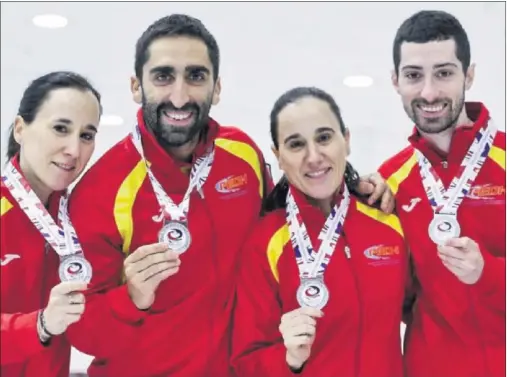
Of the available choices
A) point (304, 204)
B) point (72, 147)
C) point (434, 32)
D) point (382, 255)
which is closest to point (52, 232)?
point (72, 147)

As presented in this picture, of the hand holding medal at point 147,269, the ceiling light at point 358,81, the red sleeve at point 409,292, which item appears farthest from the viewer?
the ceiling light at point 358,81

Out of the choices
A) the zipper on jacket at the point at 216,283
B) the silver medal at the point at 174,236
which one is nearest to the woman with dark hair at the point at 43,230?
the silver medal at the point at 174,236

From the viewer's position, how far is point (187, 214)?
2428 mm

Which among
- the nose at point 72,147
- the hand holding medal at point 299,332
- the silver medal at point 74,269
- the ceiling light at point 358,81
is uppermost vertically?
the ceiling light at point 358,81

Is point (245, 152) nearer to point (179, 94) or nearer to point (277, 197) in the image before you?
point (277, 197)

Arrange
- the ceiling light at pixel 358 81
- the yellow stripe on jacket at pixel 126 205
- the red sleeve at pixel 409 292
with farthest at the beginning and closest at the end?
the ceiling light at pixel 358 81
the red sleeve at pixel 409 292
the yellow stripe on jacket at pixel 126 205

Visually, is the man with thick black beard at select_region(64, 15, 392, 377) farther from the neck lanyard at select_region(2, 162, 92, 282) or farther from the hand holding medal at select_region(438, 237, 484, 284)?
the hand holding medal at select_region(438, 237, 484, 284)

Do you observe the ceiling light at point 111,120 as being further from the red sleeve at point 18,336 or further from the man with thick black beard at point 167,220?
the red sleeve at point 18,336

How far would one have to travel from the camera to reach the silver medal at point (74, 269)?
7.58 ft

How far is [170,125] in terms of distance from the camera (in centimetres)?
240

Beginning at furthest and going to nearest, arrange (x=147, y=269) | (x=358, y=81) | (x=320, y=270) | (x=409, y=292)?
1. (x=358, y=81)
2. (x=409, y=292)
3. (x=320, y=270)
4. (x=147, y=269)

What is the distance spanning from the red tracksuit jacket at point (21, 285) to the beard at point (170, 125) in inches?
16.4

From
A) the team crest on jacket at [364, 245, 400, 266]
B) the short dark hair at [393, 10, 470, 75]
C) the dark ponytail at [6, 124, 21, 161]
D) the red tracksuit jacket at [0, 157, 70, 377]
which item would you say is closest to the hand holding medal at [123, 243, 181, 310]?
the red tracksuit jacket at [0, 157, 70, 377]

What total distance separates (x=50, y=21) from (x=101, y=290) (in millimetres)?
883
